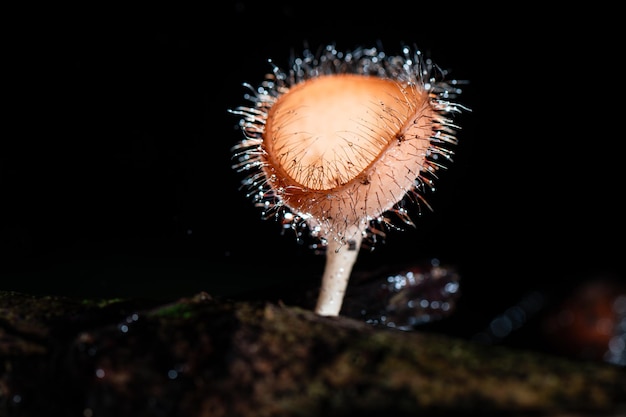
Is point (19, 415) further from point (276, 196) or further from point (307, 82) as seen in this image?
point (307, 82)

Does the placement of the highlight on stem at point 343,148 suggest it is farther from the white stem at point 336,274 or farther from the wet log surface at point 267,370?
the wet log surface at point 267,370

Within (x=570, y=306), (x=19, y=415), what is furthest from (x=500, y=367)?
(x=570, y=306)

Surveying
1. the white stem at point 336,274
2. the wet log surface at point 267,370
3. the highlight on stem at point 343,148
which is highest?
the highlight on stem at point 343,148

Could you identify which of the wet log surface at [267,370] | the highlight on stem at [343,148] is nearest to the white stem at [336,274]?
the highlight on stem at [343,148]

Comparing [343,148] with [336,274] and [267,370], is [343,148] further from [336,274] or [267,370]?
[267,370]

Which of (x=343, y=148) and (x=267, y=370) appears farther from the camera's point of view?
(x=343, y=148)

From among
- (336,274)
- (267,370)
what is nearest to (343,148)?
(336,274)

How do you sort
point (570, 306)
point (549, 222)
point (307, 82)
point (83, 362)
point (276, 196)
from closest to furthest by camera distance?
point (83, 362)
point (276, 196)
point (307, 82)
point (570, 306)
point (549, 222)
